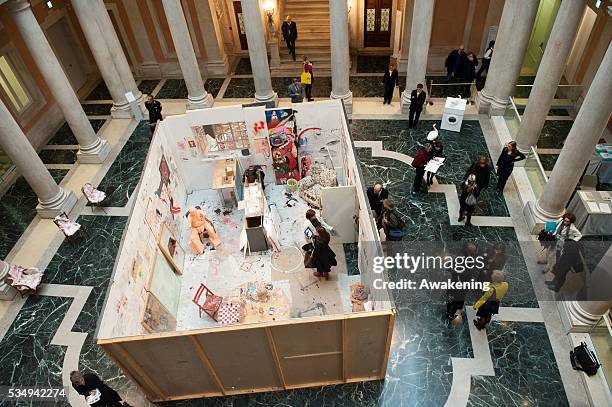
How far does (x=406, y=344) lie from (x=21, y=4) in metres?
11.6

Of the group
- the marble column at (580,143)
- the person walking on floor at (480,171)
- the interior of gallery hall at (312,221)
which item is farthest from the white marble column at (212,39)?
the marble column at (580,143)

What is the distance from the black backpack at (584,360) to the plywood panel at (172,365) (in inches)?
252

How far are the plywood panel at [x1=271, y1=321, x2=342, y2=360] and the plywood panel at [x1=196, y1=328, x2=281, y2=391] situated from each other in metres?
0.23

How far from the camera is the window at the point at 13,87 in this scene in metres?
13.8

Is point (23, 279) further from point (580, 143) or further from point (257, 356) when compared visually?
point (580, 143)

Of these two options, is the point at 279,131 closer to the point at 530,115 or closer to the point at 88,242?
the point at 88,242

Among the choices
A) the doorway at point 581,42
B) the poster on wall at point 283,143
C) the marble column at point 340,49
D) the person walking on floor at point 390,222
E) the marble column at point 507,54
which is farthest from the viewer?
the doorway at point 581,42

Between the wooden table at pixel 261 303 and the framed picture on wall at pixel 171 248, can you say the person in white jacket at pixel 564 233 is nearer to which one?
the wooden table at pixel 261 303

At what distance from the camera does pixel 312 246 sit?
31.8 ft

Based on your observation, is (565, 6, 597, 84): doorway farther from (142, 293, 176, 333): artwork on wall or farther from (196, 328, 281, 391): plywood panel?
(142, 293, 176, 333): artwork on wall

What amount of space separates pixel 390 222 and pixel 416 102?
510 centimetres

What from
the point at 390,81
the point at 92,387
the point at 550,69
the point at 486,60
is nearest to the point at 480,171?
the point at 550,69

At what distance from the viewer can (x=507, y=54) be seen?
12.5 meters

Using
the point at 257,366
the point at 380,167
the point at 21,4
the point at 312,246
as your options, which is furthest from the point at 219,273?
the point at 21,4
